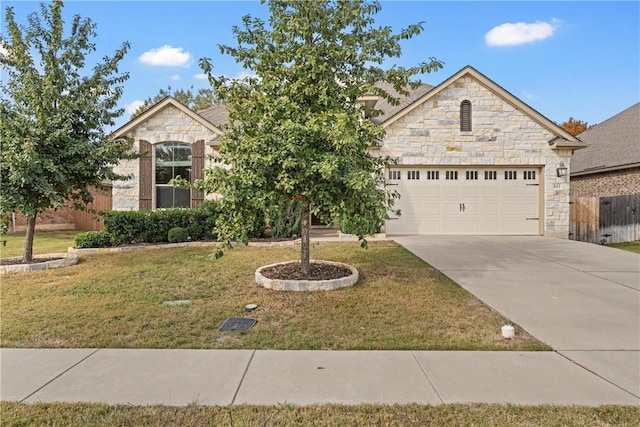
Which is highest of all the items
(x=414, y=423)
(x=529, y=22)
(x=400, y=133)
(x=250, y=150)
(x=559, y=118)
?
(x=559, y=118)

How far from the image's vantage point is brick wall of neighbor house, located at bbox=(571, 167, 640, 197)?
49.0ft

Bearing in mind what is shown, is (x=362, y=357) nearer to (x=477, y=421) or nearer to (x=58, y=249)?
(x=477, y=421)

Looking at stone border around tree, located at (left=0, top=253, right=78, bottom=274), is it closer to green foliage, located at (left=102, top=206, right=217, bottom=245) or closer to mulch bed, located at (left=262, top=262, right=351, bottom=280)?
green foliage, located at (left=102, top=206, right=217, bottom=245)

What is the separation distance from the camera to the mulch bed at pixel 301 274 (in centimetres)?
638

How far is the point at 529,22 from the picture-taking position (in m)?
10.8

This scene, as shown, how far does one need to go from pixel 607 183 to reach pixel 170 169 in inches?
716

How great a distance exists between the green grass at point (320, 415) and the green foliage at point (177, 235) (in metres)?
7.95

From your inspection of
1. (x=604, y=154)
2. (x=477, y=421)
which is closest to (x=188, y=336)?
(x=477, y=421)

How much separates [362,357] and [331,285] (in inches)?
93.0

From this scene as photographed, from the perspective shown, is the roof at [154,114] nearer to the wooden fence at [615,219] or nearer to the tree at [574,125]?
the wooden fence at [615,219]

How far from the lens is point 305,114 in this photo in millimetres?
5695

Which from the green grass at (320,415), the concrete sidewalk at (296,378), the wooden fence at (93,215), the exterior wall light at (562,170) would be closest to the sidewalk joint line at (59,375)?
the concrete sidewalk at (296,378)

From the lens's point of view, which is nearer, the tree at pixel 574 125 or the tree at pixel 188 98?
→ the tree at pixel 574 125

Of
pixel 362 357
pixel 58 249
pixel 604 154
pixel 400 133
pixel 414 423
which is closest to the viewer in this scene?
pixel 414 423
